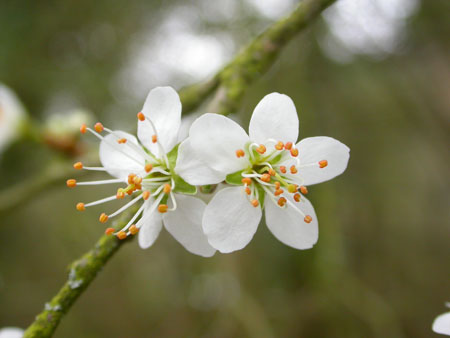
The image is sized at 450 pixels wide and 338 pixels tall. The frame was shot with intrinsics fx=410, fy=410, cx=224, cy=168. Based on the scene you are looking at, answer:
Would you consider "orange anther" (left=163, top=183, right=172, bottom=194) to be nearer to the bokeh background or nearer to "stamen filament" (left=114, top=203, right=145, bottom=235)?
"stamen filament" (left=114, top=203, right=145, bottom=235)

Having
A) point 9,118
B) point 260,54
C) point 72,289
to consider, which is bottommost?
point 72,289

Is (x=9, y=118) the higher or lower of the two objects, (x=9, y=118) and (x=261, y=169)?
the higher

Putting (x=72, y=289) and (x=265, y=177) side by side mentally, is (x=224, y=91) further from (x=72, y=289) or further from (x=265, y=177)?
(x=72, y=289)

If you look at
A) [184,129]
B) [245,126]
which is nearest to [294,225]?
[184,129]

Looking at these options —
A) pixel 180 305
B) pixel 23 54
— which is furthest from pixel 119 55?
pixel 180 305

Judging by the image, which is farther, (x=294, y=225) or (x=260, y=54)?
(x=260, y=54)

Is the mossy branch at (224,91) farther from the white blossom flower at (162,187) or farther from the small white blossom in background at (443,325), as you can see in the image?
the small white blossom in background at (443,325)

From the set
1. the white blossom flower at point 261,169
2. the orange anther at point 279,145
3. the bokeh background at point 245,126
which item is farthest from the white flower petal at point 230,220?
the bokeh background at point 245,126
